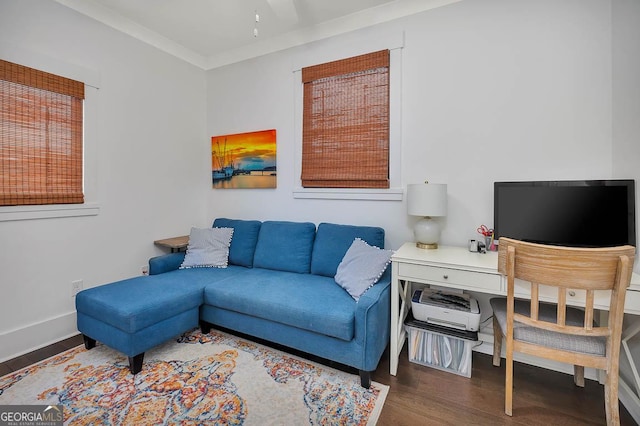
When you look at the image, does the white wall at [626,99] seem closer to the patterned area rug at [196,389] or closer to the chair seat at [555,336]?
the chair seat at [555,336]

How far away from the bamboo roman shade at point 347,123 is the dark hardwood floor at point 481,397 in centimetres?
148

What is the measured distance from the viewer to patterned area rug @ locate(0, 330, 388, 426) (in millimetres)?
1546

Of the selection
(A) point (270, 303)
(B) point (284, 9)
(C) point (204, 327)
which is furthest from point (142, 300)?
(B) point (284, 9)

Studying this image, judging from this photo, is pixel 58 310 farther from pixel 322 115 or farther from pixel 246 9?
pixel 246 9

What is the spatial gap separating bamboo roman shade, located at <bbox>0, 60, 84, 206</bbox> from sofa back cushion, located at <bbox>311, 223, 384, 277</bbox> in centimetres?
204

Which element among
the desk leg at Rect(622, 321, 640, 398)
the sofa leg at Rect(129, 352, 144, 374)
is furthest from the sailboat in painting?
the desk leg at Rect(622, 321, 640, 398)

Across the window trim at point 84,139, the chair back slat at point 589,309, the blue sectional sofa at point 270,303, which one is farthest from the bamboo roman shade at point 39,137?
the chair back slat at point 589,309

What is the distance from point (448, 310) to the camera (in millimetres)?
1939

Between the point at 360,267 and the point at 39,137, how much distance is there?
2594 millimetres

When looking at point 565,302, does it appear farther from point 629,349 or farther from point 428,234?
point 428,234

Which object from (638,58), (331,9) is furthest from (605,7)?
(331,9)

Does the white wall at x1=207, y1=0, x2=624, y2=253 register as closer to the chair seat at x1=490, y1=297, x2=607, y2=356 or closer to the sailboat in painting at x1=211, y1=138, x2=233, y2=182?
the chair seat at x1=490, y1=297, x2=607, y2=356

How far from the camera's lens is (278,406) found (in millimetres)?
1623

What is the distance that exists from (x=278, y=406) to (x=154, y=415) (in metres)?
0.65
